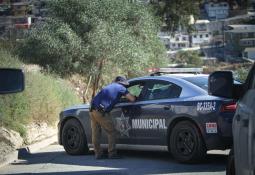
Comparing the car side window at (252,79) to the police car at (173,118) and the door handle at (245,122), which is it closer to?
the door handle at (245,122)

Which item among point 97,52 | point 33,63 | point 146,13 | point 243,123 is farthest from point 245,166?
point 146,13

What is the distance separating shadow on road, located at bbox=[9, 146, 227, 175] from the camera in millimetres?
9906

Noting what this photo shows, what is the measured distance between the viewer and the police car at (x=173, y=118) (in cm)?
978

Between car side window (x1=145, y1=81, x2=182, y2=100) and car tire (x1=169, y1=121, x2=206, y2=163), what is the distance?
63cm

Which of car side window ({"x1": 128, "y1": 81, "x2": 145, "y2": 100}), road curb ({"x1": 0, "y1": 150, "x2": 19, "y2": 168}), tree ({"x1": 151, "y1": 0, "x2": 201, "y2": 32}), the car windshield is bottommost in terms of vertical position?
road curb ({"x1": 0, "y1": 150, "x2": 19, "y2": 168})

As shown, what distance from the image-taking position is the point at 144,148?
11.0 metres

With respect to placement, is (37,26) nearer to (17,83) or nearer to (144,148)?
(144,148)

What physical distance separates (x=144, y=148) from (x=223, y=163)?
4.89 ft

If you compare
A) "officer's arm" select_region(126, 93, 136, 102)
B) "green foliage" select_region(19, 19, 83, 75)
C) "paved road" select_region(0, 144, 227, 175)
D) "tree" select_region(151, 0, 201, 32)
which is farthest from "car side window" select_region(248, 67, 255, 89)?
"tree" select_region(151, 0, 201, 32)

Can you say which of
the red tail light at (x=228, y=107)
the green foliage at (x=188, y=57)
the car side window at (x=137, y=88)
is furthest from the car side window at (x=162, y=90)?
the green foliage at (x=188, y=57)

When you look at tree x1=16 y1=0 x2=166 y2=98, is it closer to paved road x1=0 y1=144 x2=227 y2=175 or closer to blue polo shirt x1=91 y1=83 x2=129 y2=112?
paved road x1=0 y1=144 x2=227 y2=175

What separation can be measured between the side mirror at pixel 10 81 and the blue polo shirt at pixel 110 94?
287 inches

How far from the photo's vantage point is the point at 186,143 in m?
10.2

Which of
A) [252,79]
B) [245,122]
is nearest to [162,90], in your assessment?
[252,79]
